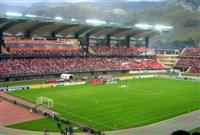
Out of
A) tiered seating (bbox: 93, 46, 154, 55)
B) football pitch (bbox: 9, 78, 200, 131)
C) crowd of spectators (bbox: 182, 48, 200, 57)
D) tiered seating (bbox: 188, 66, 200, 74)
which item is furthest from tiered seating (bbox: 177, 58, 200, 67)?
football pitch (bbox: 9, 78, 200, 131)

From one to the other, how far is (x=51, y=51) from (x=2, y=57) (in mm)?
17995

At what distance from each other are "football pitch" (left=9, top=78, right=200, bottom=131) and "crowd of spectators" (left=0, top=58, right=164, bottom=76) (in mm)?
18024

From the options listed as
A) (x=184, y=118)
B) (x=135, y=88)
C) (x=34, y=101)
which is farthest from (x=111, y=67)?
(x=184, y=118)

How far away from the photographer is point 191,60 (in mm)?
122562

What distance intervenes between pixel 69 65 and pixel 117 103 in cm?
4646

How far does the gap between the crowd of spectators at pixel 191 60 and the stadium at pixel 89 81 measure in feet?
1.19

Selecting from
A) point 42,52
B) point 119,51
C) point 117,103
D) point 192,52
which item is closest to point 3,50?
point 42,52

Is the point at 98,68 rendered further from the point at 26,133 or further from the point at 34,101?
the point at 26,133

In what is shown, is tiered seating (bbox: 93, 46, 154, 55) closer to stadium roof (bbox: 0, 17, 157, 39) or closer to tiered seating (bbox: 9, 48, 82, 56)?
stadium roof (bbox: 0, 17, 157, 39)

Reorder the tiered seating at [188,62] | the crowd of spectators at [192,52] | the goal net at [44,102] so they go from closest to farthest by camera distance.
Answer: the goal net at [44,102] < the tiered seating at [188,62] < the crowd of spectators at [192,52]

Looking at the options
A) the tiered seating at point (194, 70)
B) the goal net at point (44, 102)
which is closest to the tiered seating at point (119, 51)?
the tiered seating at point (194, 70)

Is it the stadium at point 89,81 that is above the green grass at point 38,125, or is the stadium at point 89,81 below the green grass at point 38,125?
above

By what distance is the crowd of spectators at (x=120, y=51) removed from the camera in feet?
376

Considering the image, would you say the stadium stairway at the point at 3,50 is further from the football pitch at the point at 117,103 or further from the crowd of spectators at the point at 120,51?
the crowd of spectators at the point at 120,51
